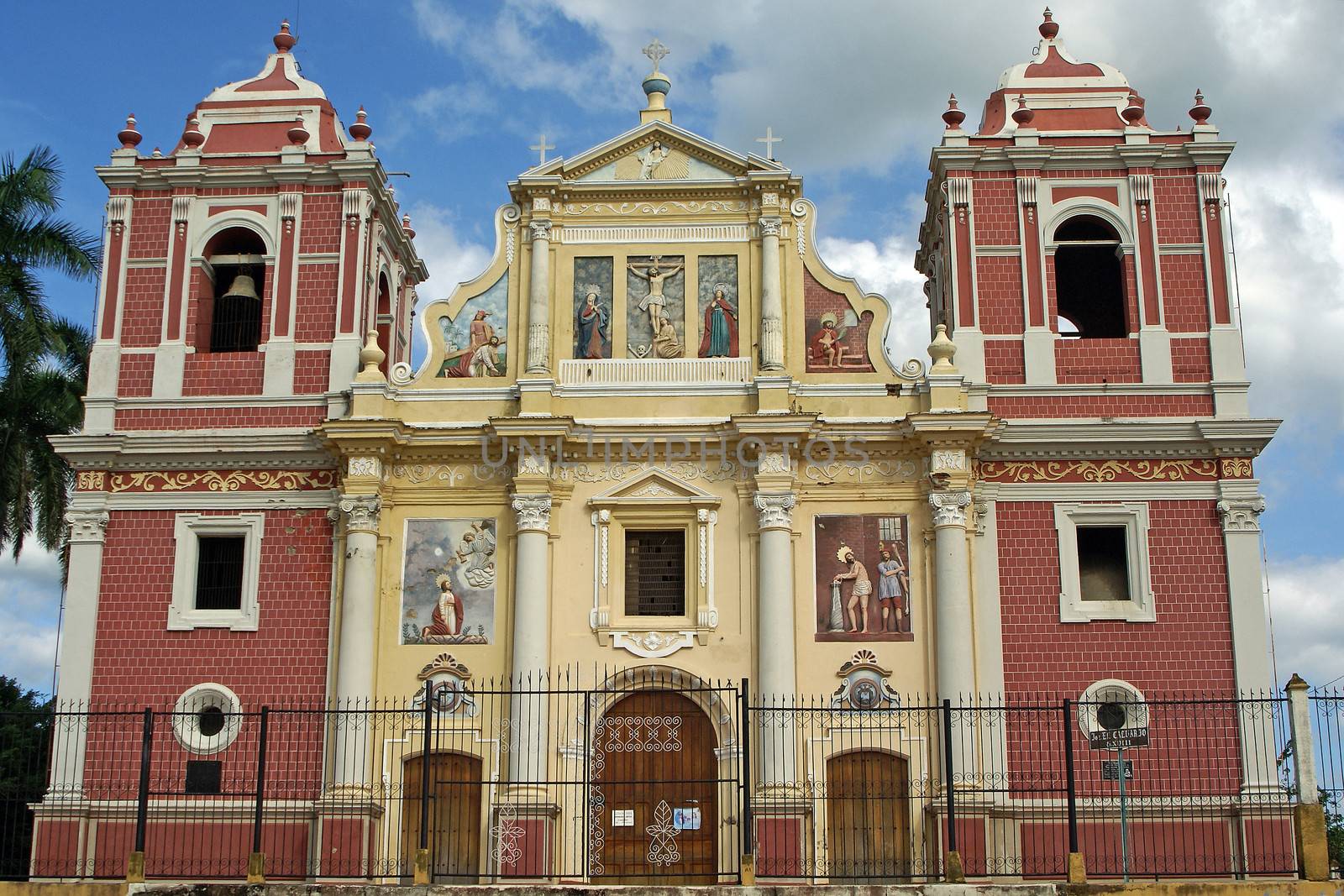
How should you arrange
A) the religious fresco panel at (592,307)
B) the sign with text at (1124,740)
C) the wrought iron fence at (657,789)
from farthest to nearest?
the religious fresco panel at (592,307) < the wrought iron fence at (657,789) < the sign with text at (1124,740)

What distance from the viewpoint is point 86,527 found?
2389cm

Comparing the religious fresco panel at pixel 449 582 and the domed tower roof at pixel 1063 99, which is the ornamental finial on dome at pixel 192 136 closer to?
the religious fresco panel at pixel 449 582

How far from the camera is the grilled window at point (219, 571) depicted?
24125 millimetres

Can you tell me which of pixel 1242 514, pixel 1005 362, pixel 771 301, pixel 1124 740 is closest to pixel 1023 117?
pixel 1005 362

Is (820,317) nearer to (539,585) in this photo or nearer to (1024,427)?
(1024,427)

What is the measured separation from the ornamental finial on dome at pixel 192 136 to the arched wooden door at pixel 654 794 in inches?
449

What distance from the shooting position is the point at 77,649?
76.9 ft

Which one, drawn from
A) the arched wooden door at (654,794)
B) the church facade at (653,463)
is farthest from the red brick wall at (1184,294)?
the arched wooden door at (654,794)

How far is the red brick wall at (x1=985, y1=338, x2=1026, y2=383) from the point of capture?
24203 millimetres

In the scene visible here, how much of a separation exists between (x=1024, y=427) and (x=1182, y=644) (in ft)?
12.6

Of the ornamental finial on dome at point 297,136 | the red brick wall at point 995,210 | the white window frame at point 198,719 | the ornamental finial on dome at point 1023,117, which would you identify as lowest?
the white window frame at point 198,719

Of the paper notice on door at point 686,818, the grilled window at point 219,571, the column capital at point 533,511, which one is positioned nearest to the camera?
the paper notice on door at point 686,818

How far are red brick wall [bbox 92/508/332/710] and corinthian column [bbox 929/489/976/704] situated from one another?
8.98 meters

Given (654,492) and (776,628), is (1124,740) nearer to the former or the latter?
(776,628)
